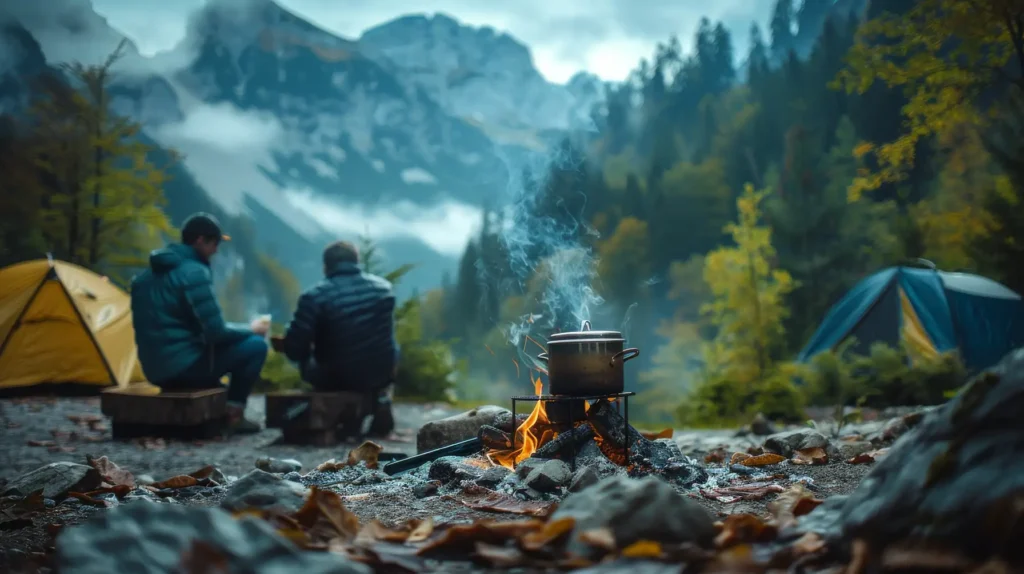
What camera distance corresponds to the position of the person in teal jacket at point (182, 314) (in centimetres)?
716

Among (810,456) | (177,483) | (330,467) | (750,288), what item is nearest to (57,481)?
(177,483)

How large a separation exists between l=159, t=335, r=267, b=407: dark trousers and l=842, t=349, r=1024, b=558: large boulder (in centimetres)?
671

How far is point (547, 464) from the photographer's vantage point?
12.5ft

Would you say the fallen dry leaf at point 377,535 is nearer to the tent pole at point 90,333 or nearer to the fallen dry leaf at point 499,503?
the fallen dry leaf at point 499,503

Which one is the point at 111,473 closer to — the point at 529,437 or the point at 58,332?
the point at 529,437

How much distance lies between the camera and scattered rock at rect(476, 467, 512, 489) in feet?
12.8

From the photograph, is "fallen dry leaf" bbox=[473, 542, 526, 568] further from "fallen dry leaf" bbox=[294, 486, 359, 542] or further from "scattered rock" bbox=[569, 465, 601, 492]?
"scattered rock" bbox=[569, 465, 601, 492]

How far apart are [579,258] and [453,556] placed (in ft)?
12.6

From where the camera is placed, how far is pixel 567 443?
4.23m

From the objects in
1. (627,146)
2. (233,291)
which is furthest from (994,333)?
(627,146)

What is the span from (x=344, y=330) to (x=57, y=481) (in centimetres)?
346

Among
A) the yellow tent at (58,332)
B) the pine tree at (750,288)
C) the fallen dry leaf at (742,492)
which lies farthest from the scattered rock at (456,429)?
the pine tree at (750,288)

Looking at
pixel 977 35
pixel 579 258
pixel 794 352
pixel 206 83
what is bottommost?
pixel 794 352

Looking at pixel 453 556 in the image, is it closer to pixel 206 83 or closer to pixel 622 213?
pixel 622 213
